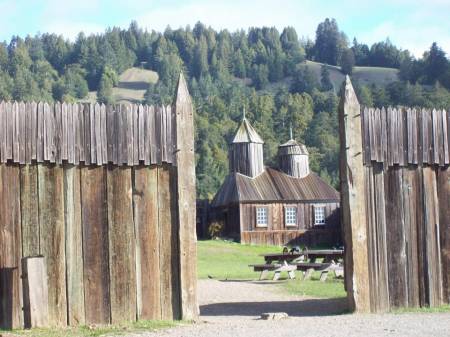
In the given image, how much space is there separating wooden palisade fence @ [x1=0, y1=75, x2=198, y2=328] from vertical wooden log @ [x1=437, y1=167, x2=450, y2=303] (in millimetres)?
4260

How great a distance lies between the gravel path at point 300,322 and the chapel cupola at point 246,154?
132 ft

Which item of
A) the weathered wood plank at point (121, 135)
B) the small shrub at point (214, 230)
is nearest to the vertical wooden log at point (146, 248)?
the weathered wood plank at point (121, 135)

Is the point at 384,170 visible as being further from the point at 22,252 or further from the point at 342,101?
the point at 22,252

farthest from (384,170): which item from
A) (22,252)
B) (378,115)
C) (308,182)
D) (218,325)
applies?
(308,182)

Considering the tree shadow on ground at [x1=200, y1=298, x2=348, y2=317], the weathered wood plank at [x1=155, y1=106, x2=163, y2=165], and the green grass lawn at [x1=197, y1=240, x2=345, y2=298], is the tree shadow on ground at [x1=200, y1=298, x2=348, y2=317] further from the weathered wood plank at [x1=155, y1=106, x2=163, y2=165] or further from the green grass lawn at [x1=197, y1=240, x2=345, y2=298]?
the weathered wood plank at [x1=155, y1=106, x2=163, y2=165]

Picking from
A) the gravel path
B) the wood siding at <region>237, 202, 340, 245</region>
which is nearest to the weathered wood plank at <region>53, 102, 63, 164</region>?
the gravel path

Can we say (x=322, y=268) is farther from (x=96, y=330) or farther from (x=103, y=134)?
(x=96, y=330)

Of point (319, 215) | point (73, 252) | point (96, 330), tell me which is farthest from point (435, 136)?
point (319, 215)

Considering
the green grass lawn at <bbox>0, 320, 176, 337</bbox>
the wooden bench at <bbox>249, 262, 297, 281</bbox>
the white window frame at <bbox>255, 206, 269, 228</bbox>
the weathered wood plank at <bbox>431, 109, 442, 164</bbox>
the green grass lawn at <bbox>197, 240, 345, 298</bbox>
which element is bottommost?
the green grass lawn at <bbox>197, 240, 345, 298</bbox>

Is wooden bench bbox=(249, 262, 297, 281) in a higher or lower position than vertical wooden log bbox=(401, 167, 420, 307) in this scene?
lower

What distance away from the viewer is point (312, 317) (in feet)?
47.9

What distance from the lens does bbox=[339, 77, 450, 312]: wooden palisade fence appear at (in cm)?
1488

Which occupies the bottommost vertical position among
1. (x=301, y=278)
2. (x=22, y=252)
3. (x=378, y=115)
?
(x=301, y=278)

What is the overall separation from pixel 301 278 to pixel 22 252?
43.9ft
